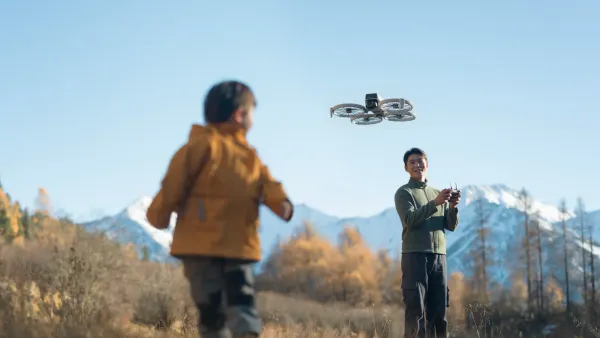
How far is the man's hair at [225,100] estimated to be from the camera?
3.53m

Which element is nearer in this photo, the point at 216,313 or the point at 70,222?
the point at 216,313

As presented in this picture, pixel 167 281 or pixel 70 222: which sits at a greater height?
pixel 70 222

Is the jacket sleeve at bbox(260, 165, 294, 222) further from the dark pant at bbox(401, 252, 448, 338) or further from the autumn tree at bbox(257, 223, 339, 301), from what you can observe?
the autumn tree at bbox(257, 223, 339, 301)

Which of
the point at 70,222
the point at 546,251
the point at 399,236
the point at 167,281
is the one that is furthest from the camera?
the point at 546,251

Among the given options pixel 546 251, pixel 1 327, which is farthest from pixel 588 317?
pixel 1 327

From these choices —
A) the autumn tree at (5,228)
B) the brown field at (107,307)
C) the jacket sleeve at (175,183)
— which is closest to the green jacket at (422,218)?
the brown field at (107,307)

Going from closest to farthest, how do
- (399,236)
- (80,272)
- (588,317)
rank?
(399,236) → (80,272) → (588,317)

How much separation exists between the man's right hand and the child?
197 centimetres

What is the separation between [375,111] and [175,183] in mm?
5718

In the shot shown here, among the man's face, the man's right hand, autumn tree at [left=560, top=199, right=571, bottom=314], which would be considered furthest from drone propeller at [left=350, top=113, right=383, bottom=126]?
autumn tree at [left=560, top=199, right=571, bottom=314]

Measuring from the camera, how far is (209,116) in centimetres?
358

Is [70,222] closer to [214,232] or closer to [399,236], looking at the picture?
[399,236]

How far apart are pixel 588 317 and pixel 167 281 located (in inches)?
912

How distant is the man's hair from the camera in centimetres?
353
